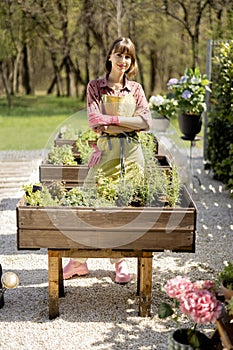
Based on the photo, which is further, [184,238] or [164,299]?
[164,299]

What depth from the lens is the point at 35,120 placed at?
1553 cm

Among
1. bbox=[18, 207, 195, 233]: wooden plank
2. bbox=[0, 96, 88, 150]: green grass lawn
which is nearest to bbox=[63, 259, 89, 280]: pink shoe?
bbox=[18, 207, 195, 233]: wooden plank

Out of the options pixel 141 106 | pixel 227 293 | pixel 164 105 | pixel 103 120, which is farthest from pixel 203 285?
pixel 164 105

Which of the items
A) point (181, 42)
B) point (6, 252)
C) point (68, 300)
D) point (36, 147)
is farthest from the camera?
point (181, 42)

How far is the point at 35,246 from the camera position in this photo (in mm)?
3340

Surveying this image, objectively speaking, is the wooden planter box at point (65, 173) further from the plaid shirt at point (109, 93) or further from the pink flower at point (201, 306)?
the pink flower at point (201, 306)

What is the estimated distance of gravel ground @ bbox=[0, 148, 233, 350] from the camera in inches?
129

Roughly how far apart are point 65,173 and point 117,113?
1.14 meters

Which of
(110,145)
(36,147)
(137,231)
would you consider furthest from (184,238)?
(36,147)

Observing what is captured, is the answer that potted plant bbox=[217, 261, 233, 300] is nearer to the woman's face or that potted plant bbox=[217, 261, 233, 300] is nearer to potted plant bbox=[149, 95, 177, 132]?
the woman's face

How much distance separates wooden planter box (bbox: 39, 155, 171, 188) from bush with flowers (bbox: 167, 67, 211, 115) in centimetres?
193

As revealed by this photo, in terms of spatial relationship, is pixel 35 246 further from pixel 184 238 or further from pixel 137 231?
pixel 184 238

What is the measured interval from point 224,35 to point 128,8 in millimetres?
2916

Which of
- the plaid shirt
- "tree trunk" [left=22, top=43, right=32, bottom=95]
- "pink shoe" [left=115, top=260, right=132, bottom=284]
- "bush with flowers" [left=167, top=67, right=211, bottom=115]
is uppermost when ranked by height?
the plaid shirt
